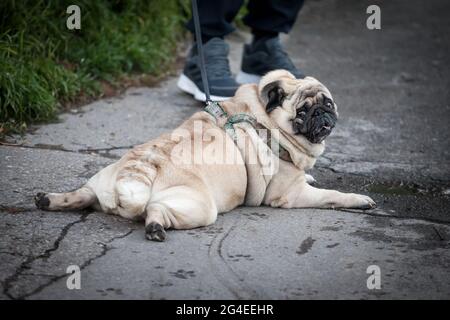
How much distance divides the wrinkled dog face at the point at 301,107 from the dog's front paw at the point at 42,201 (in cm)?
115

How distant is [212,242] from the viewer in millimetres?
3053

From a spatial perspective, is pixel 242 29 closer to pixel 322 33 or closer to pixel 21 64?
pixel 322 33

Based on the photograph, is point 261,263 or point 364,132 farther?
point 364,132

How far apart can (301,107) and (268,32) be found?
201cm

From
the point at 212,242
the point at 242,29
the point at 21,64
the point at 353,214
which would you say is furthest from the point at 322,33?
the point at 212,242

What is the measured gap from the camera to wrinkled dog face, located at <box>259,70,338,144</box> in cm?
341

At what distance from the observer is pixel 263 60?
207 inches

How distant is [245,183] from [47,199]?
0.93 metres

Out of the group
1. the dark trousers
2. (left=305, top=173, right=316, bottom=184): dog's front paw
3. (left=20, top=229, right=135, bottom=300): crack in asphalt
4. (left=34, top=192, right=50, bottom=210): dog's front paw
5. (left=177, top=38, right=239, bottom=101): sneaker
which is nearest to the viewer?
(left=20, top=229, right=135, bottom=300): crack in asphalt

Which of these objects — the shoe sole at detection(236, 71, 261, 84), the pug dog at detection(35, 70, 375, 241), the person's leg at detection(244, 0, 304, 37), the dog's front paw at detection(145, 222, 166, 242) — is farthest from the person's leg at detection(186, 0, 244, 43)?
the dog's front paw at detection(145, 222, 166, 242)

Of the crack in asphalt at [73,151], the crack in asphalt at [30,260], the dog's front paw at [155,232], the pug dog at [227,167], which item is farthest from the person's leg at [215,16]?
the dog's front paw at [155,232]

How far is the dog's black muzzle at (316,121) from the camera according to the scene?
3396mm

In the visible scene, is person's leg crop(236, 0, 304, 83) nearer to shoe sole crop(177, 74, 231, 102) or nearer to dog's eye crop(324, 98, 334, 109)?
shoe sole crop(177, 74, 231, 102)

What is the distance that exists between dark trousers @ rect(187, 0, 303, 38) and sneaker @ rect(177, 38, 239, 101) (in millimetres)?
103
